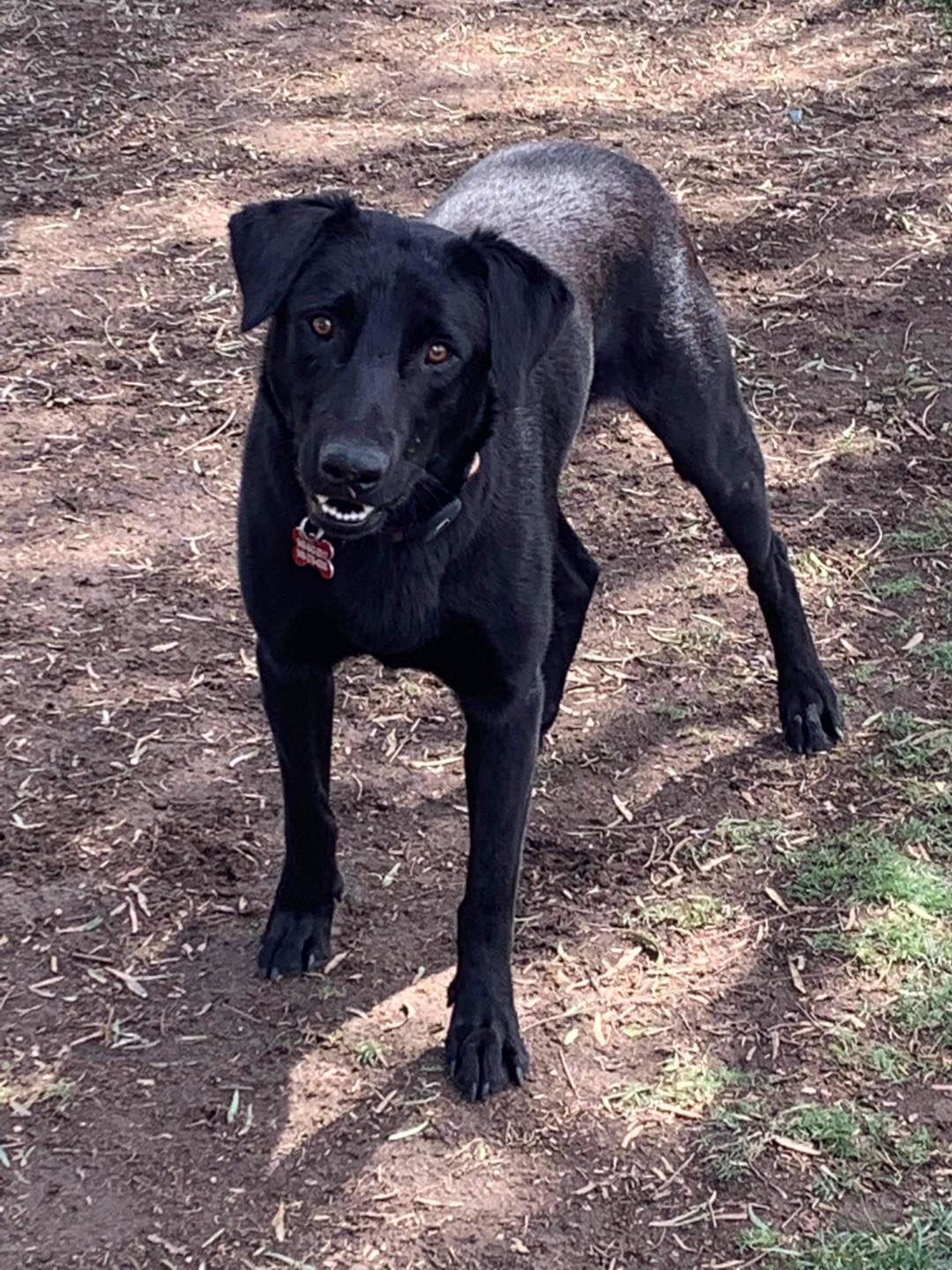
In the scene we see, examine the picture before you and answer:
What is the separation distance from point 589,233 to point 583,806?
1338 millimetres

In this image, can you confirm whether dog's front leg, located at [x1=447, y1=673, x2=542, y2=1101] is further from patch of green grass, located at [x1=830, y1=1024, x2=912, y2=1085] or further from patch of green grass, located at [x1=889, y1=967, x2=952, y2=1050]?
patch of green grass, located at [x1=889, y1=967, x2=952, y2=1050]

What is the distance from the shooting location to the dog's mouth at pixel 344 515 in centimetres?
306

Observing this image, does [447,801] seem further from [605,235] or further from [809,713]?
[605,235]

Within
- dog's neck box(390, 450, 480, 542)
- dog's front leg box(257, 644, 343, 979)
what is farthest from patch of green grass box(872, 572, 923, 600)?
dog's neck box(390, 450, 480, 542)

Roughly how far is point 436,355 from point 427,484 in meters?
0.24

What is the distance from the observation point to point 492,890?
11.5ft

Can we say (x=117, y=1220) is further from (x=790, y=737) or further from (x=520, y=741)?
(x=790, y=737)

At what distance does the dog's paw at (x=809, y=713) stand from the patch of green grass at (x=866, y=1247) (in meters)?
1.44

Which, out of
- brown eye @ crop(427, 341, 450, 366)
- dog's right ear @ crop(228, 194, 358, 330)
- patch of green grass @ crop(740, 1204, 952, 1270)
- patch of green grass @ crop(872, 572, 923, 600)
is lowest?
patch of green grass @ crop(872, 572, 923, 600)

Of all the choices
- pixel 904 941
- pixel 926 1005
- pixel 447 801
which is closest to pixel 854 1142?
pixel 926 1005

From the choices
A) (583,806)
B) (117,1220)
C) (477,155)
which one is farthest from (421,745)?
(477,155)

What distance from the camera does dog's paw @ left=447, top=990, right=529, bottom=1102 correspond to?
3.46 metres

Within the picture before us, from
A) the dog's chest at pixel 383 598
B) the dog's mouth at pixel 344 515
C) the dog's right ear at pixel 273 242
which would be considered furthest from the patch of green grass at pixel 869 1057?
the dog's right ear at pixel 273 242

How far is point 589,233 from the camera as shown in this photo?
4035mm
